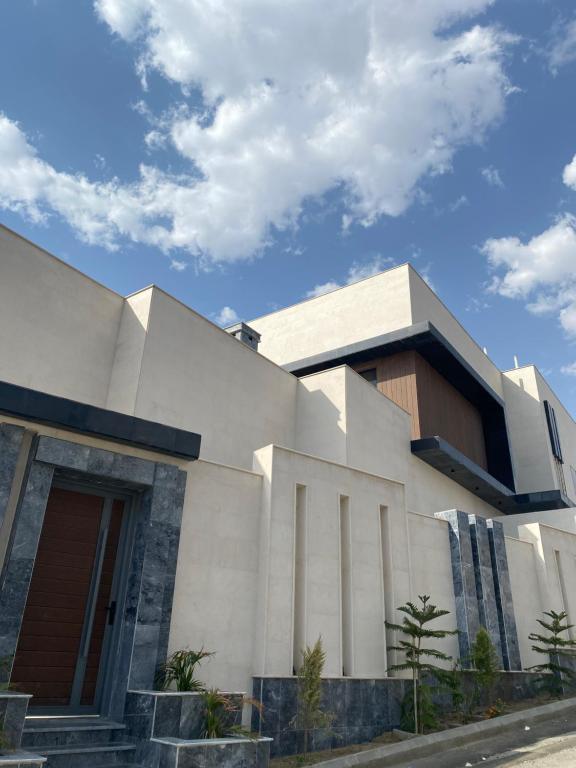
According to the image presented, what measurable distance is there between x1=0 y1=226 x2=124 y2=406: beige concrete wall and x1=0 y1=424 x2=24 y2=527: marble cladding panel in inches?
158

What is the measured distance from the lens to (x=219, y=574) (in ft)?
32.8

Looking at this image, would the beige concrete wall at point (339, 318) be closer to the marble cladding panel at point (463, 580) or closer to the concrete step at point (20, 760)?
the marble cladding panel at point (463, 580)

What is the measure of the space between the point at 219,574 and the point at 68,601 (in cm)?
246

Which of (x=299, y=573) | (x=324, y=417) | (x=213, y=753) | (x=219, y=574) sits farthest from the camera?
(x=324, y=417)

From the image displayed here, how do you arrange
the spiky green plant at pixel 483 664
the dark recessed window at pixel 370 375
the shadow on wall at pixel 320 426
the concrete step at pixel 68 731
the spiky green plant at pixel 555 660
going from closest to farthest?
the concrete step at pixel 68 731 < the spiky green plant at pixel 483 664 < the spiky green plant at pixel 555 660 < the shadow on wall at pixel 320 426 < the dark recessed window at pixel 370 375

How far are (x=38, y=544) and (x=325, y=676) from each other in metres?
5.56

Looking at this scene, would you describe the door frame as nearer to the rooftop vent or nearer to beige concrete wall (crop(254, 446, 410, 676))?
beige concrete wall (crop(254, 446, 410, 676))

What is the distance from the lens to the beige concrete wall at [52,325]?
12.2m

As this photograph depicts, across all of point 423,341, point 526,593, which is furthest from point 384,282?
point 526,593

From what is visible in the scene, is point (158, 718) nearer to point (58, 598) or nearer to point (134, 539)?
point (58, 598)

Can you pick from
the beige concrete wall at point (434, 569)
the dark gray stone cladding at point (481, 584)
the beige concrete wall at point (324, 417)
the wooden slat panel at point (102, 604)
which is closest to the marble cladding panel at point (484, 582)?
the dark gray stone cladding at point (481, 584)

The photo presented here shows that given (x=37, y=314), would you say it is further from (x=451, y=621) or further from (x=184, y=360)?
(x=451, y=621)

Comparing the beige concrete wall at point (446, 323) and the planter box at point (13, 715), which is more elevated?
the beige concrete wall at point (446, 323)

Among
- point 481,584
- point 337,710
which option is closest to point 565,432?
point 481,584
